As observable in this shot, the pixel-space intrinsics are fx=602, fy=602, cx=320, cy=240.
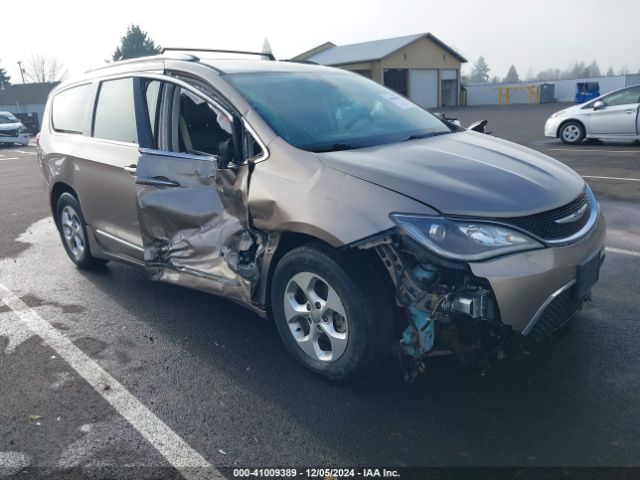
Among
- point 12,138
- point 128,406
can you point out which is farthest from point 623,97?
point 12,138

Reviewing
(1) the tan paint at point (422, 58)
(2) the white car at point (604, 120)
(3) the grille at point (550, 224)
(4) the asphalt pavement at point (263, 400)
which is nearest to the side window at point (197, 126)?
(4) the asphalt pavement at point (263, 400)

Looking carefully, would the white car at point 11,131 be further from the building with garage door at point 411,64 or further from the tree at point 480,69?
the tree at point 480,69

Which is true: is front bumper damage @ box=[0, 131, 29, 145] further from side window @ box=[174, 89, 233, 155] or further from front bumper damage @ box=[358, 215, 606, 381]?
front bumper damage @ box=[358, 215, 606, 381]

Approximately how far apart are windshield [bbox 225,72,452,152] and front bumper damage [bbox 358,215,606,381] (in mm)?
983

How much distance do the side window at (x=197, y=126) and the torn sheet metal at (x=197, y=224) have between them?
20 cm

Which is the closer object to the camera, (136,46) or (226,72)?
(226,72)

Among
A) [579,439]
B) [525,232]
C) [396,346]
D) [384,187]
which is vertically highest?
[384,187]

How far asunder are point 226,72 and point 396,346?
7.05 feet

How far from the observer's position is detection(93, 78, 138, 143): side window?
4.61m

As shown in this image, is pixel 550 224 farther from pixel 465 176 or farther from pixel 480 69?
pixel 480 69

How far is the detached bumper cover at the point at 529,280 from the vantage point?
2.88 metres

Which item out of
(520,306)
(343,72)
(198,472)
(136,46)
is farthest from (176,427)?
(136,46)

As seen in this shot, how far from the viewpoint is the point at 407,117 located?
446 centimetres

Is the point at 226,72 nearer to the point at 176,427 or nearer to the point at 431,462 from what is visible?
the point at 176,427
